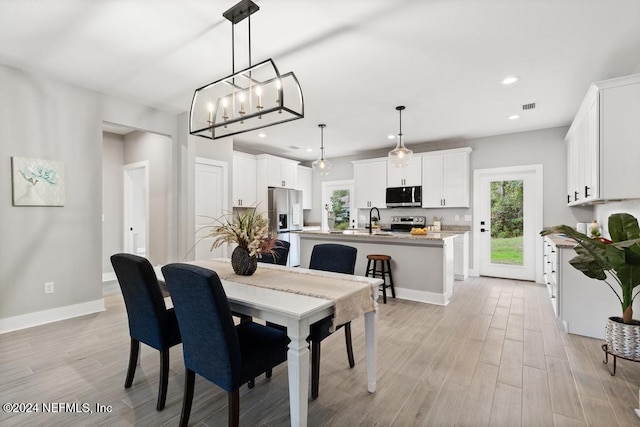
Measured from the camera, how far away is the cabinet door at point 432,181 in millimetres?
5848

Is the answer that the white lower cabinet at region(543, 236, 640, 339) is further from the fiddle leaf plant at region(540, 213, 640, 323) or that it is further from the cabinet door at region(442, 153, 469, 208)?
the cabinet door at region(442, 153, 469, 208)

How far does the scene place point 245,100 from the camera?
7.34 feet

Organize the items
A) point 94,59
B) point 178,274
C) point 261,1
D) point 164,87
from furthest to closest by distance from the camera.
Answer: point 164,87 < point 94,59 < point 261,1 < point 178,274

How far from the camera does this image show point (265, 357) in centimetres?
162

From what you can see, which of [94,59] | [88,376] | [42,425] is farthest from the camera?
[94,59]

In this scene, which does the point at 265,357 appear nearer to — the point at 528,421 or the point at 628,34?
the point at 528,421

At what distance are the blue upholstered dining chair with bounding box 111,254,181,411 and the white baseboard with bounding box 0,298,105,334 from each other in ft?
7.21

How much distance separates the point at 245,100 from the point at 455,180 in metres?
4.66

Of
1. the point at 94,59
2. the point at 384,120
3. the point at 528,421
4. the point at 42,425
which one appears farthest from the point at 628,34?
the point at 42,425

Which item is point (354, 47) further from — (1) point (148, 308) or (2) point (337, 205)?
(2) point (337, 205)

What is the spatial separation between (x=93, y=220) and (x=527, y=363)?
479 cm

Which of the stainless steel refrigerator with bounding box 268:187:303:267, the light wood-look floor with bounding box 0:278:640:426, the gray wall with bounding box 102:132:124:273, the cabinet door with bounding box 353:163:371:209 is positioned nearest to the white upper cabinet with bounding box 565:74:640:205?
the light wood-look floor with bounding box 0:278:640:426

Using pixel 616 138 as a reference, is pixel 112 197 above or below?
below

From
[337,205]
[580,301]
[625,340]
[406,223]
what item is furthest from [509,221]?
[337,205]
